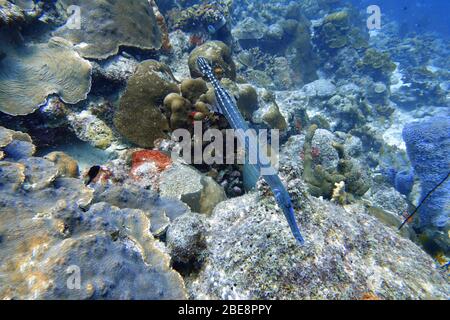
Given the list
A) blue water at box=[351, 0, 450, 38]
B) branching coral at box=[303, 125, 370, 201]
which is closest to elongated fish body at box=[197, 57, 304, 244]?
branching coral at box=[303, 125, 370, 201]

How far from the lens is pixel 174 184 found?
4.55m

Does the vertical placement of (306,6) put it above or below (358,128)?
above

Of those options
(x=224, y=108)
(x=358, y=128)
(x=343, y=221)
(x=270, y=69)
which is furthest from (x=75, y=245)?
(x=270, y=69)

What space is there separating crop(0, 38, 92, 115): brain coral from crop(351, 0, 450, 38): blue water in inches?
1309

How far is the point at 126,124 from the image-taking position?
17.4 feet

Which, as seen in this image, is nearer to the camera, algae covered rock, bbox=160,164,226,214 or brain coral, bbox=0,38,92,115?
algae covered rock, bbox=160,164,226,214

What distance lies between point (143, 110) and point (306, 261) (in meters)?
4.05

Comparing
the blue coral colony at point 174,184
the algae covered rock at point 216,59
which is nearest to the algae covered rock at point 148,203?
the blue coral colony at point 174,184

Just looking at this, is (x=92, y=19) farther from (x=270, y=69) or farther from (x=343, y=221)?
(x=270, y=69)

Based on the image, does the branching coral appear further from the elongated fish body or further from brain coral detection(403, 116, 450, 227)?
the elongated fish body

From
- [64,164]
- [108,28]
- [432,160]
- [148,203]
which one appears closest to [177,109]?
[148,203]

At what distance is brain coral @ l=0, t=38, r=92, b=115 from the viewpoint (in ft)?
15.6

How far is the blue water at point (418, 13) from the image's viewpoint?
3173 centimetres

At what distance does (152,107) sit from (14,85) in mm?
2388
